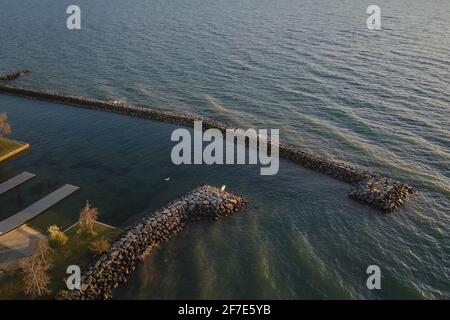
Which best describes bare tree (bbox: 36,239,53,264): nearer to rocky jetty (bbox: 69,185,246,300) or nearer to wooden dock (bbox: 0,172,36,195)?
rocky jetty (bbox: 69,185,246,300)

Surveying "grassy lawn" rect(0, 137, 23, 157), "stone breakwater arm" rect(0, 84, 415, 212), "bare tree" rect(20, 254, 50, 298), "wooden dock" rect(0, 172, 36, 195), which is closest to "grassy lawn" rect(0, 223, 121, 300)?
"bare tree" rect(20, 254, 50, 298)

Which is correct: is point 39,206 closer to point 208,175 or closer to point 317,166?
point 208,175

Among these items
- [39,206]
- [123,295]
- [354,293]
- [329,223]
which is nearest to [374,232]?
[329,223]

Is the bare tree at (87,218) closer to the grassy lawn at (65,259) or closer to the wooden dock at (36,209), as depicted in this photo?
the grassy lawn at (65,259)

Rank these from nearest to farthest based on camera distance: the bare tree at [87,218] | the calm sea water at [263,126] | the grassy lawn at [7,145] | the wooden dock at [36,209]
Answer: the calm sea water at [263,126], the bare tree at [87,218], the wooden dock at [36,209], the grassy lawn at [7,145]

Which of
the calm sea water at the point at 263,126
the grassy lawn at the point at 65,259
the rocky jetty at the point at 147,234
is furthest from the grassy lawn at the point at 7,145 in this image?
the rocky jetty at the point at 147,234
